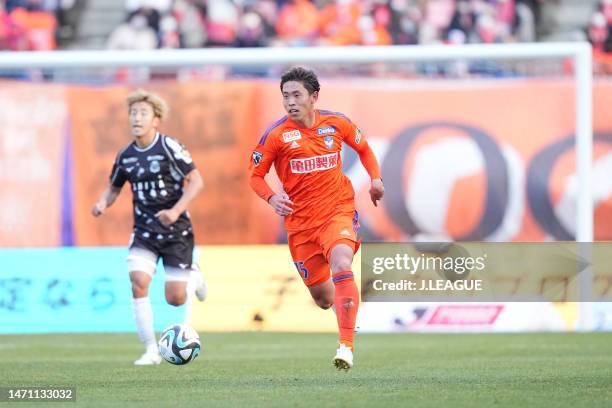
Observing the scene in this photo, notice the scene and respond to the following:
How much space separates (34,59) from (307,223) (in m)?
6.35

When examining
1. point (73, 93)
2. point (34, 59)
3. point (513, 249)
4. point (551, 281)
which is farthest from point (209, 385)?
point (73, 93)

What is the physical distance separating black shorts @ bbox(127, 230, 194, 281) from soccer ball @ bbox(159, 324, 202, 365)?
1.33 m

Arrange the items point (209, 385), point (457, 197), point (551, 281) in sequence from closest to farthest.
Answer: point (209, 385) → point (551, 281) → point (457, 197)

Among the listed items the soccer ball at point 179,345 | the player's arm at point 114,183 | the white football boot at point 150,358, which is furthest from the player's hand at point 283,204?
the player's arm at point 114,183

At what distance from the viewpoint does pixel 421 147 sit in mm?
15641

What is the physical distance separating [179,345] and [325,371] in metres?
1.12

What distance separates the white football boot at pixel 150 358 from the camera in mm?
10570

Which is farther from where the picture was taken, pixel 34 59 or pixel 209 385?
pixel 34 59

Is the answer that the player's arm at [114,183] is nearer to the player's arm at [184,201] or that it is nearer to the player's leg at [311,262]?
the player's arm at [184,201]

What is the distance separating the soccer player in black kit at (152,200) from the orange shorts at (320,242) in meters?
1.71

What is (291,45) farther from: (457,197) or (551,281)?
(551,281)

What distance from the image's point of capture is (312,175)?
30.0 ft

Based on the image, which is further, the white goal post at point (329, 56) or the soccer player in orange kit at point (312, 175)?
the white goal post at point (329, 56)

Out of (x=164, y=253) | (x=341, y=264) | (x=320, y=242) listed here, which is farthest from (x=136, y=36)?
(x=341, y=264)
